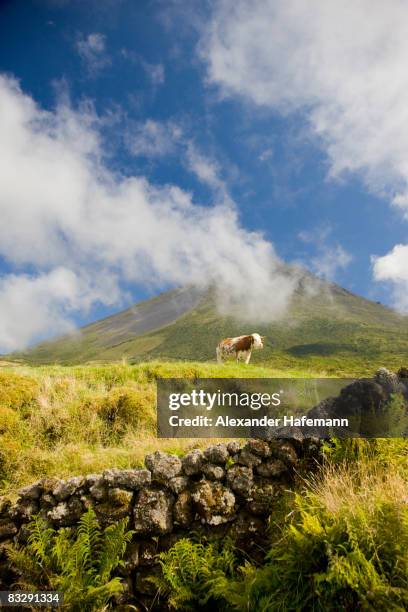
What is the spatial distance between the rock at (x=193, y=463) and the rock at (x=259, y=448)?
858 millimetres

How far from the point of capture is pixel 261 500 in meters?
6.43

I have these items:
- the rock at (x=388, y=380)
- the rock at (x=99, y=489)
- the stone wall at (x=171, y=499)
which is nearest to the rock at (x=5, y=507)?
the stone wall at (x=171, y=499)

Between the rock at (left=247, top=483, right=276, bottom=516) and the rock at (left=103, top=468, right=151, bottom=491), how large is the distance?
1754 mm

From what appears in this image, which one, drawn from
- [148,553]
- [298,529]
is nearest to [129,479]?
[148,553]

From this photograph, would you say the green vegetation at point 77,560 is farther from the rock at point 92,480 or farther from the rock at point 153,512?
the rock at point 92,480

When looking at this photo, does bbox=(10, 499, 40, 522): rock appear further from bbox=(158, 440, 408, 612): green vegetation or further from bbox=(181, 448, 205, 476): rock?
bbox=(181, 448, 205, 476): rock

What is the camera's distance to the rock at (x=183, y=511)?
6.28m

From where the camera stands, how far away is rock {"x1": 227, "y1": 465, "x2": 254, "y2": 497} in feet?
21.1

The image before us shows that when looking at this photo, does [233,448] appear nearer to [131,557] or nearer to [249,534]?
[249,534]

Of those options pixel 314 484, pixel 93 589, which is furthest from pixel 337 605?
pixel 93 589

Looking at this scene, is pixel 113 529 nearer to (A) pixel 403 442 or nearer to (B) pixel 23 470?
(B) pixel 23 470

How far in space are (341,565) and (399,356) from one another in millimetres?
194882

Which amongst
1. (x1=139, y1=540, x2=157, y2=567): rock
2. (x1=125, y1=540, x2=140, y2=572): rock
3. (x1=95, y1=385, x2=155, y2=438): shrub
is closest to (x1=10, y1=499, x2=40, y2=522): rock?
(x1=125, y1=540, x2=140, y2=572): rock

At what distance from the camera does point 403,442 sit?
6.87 meters
